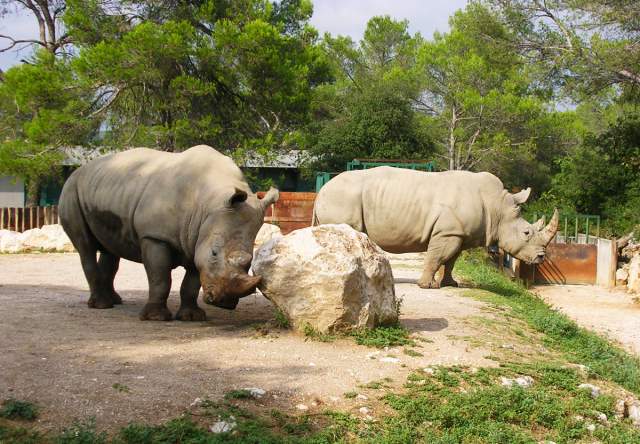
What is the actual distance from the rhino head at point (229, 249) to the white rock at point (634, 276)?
11842mm

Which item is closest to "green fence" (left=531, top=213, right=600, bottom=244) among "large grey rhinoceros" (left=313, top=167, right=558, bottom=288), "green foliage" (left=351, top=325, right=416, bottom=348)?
"large grey rhinoceros" (left=313, top=167, right=558, bottom=288)

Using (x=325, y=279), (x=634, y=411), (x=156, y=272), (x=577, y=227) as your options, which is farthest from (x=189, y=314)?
(x=577, y=227)

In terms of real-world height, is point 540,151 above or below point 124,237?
above

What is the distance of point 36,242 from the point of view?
56.5 ft

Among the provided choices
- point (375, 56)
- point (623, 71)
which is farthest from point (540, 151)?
point (623, 71)

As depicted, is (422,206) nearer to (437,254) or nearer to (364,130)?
(437,254)

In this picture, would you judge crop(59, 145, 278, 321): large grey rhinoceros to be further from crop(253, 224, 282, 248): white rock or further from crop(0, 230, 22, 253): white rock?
crop(253, 224, 282, 248): white rock

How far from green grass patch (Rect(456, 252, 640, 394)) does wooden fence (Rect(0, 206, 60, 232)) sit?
12823mm

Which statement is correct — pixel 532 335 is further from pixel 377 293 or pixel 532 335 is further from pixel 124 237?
pixel 124 237

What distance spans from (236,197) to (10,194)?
90.2 ft

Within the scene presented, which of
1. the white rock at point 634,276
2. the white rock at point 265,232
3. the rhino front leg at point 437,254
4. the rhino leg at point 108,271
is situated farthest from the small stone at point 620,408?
the white rock at point 265,232

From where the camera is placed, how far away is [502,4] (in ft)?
75.0

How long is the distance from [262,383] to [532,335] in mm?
4374

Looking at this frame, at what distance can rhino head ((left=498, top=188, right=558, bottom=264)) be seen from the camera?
11969 millimetres
